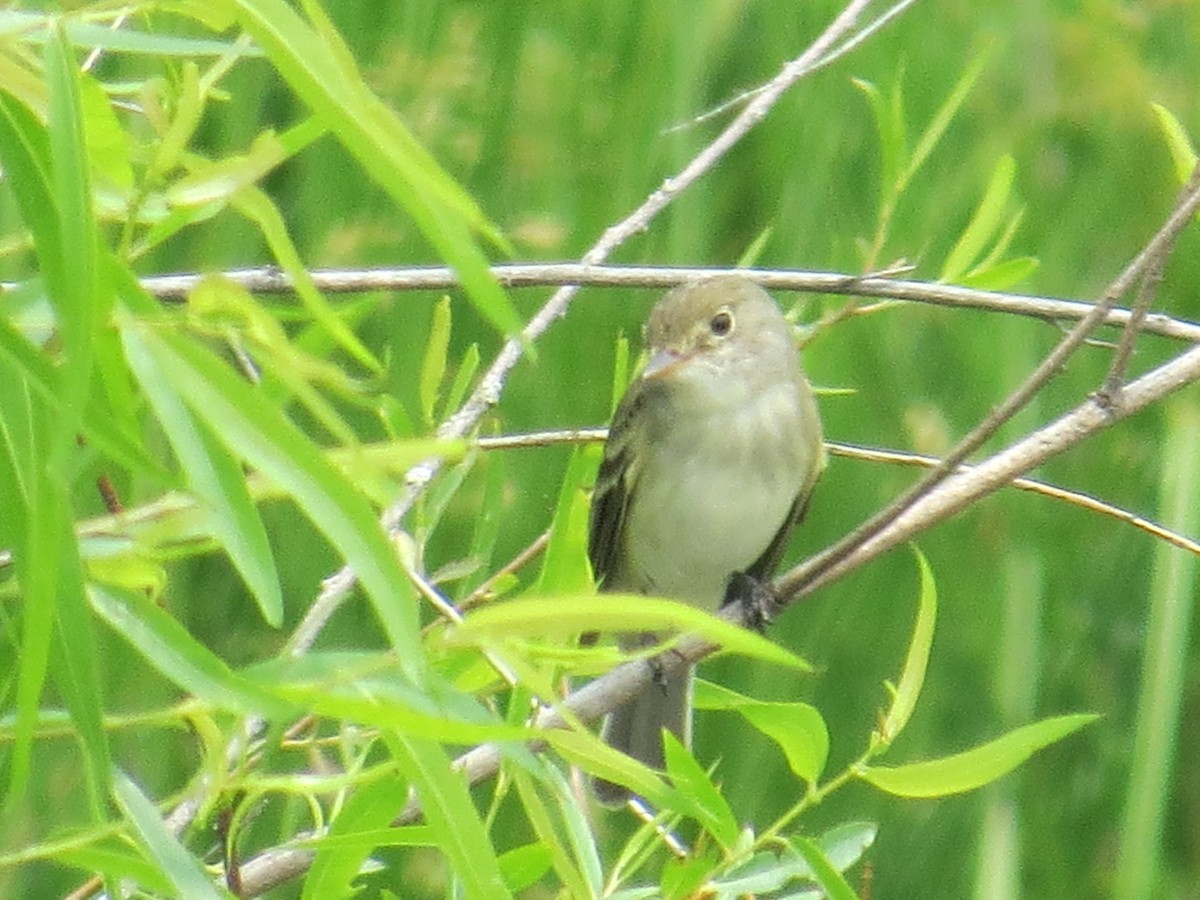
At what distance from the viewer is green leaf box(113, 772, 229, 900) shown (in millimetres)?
1084

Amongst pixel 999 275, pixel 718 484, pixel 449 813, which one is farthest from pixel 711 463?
pixel 449 813

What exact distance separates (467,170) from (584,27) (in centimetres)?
28

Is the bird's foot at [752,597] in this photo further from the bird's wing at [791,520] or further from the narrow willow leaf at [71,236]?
the narrow willow leaf at [71,236]

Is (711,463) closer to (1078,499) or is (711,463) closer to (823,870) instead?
(1078,499)

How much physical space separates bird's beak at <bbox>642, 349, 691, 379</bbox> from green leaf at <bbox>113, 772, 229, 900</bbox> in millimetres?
1772

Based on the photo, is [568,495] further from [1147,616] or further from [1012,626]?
[1147,616]

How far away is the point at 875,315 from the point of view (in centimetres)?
285

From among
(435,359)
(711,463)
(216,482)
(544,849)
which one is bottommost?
(711,463)

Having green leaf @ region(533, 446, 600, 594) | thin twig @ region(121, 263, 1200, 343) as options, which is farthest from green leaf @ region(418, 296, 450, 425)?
green leaf @ region(533, 446, 600, 594)

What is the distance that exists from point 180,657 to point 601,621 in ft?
0.69

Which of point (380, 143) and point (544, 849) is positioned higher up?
point (380, 143)

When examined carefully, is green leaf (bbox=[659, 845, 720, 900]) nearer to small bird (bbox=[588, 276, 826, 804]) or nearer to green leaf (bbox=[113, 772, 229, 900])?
green leaf (bbox=[113, 772, 229, 900])

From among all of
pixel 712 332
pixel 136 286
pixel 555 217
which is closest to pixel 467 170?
pixel 555 217

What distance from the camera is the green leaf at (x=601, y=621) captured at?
935 millimetres
